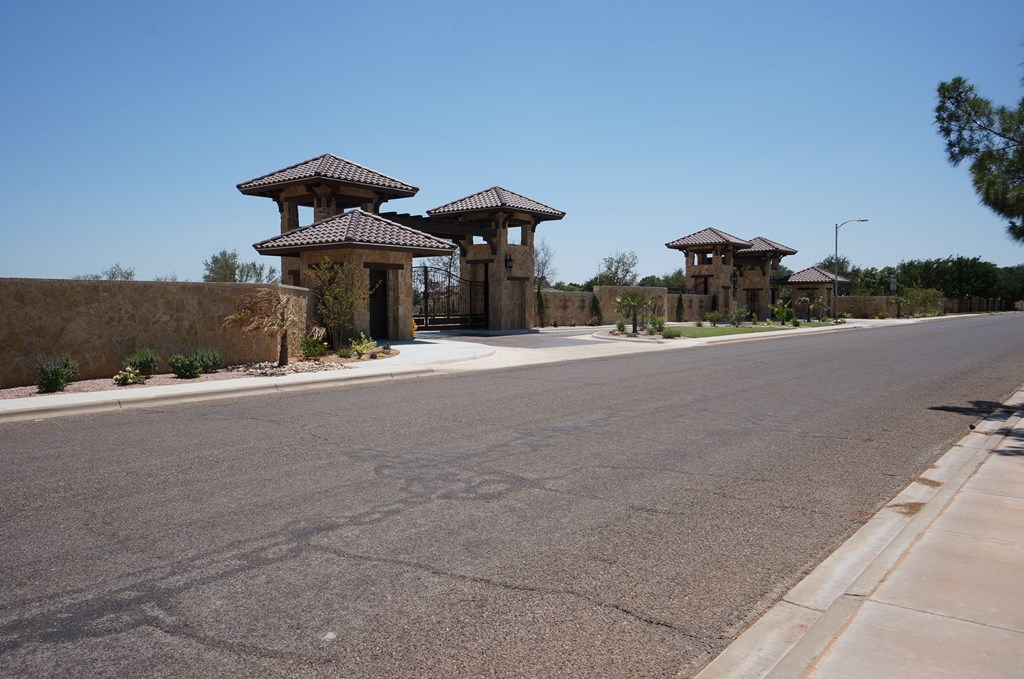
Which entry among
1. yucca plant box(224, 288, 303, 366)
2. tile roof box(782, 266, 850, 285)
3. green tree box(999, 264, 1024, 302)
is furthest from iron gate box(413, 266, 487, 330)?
green tree box(999, 264, 1024, 302)

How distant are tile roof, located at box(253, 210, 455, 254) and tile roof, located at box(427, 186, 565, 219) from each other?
827 cm

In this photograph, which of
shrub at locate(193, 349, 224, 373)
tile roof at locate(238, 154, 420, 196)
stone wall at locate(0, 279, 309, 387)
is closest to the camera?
stone wall at locate(0, 279, 309, 387)

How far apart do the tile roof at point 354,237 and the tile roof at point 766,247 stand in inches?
1808

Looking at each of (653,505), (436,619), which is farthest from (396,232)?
(436,619)

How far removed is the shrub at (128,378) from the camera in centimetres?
1477

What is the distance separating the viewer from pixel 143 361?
15781 millimetres

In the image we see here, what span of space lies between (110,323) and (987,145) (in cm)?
1814

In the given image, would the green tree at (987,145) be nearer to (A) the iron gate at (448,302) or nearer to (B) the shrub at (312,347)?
(B) the shrub at (312,347)

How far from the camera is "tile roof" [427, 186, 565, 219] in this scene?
3462 cm

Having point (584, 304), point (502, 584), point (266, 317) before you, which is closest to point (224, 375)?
point (266, 317)

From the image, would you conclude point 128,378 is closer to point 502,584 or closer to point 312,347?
point 312,347

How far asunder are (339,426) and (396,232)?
16517mm

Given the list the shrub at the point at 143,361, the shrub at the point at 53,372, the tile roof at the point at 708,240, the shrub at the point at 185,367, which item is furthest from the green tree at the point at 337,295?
the tile roof at the point at 708,240

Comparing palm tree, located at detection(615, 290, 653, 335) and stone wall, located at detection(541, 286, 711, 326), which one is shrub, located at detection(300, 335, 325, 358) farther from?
stone wall, located at detection(541, 286, 711, 326)
